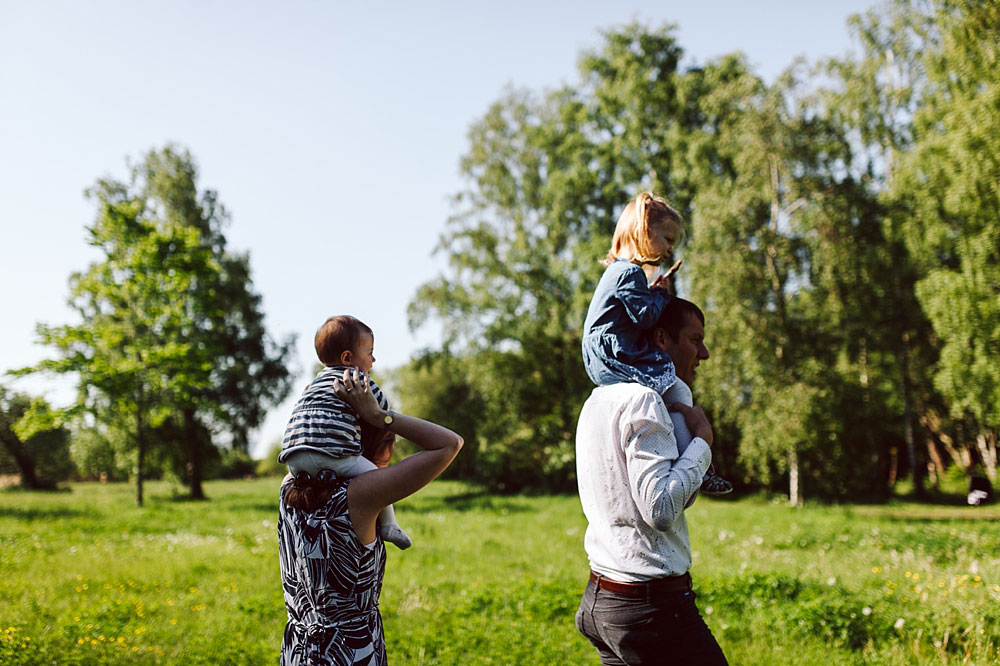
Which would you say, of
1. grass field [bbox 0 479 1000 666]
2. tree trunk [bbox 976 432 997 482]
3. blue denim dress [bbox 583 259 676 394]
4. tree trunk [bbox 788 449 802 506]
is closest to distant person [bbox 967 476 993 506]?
blue denim dress [bbox 583 259 676 394]

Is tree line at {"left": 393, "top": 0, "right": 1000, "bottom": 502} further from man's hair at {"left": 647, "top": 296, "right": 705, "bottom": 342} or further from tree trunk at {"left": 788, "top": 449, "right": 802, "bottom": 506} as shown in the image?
man's hair at {"left": 647, "top": 296, "right": 705, "bottom": 342}

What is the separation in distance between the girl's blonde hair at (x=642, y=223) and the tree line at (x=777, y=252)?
18165 mm

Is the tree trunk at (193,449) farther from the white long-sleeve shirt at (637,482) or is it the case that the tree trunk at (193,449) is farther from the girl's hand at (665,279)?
the girl's hand at (665,279)

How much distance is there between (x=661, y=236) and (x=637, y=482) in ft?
2.92

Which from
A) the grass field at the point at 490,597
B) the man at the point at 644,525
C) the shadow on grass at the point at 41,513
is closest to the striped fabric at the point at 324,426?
the man at the point at 644,525

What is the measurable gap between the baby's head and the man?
862mm

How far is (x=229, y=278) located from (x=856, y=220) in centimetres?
2516

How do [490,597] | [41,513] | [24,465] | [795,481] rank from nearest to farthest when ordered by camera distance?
[490,597]
[41,513]
[795,481]
[24,465]

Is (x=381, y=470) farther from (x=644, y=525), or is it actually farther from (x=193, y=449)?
(x=193, y=449)

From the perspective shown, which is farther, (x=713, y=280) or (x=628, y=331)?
(x=713, y=280)

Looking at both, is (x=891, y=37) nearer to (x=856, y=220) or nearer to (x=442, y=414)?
(x=856, y=220)

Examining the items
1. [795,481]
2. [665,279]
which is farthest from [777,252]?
[665,279]

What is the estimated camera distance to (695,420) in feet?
7.55

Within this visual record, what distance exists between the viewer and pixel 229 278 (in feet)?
97.9
